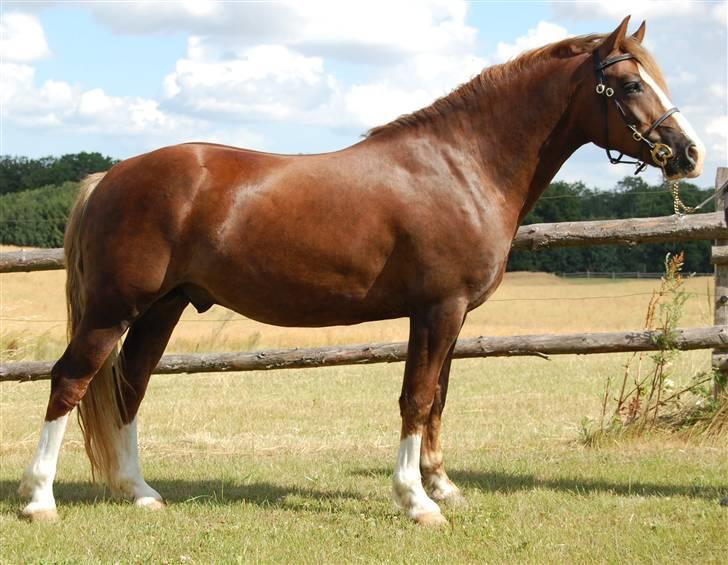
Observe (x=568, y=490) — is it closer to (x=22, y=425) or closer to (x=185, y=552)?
(x=185, y=552)

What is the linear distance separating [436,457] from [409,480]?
1.78ft

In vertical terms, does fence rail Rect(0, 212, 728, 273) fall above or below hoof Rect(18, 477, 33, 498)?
above

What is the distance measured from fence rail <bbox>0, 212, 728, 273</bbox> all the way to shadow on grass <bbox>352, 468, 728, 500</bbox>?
5.75ft

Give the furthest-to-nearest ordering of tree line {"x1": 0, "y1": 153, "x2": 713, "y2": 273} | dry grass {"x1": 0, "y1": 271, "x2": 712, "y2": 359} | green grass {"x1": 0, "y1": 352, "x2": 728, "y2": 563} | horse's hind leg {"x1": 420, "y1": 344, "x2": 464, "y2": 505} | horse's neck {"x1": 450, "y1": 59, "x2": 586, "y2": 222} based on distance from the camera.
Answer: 1. tree line {"x1": 0, "y1": 153, "x2": 713, "y2": 273}
2. dry grass {"x1": 0, "y1": 271, "x2": 712, "y2": 359}
3. horse's hind leg {"x1": 420, "y1": 344, "x2": 464, "y2": 505}
4. horse's neck {"x1": 450, "y1": 59, "x2": 586, "y2": 222}
5. green grass {"x1": 0, "y1": 352, "x2": 728, "y2": 563}

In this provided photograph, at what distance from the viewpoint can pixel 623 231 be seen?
21.9 feet

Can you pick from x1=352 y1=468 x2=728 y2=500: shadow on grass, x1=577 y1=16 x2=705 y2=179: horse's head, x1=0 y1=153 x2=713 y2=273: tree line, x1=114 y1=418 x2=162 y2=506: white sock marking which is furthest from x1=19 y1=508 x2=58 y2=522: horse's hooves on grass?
x1=0 y1=153 x2=713 y2=273: tree line

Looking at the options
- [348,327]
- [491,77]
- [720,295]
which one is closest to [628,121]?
[491,77]

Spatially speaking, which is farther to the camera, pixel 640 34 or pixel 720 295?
pixel 720 295

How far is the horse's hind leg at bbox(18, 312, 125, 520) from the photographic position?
4.97m

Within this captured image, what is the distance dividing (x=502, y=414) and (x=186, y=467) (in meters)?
3.86

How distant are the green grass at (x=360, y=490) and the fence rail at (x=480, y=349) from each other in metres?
0.77

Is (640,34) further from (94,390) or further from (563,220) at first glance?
(563,220)

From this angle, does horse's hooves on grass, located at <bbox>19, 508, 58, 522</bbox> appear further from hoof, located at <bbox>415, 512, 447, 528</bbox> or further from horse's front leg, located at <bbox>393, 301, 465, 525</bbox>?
hoof, located at <bbox>415, 512, 447, 528</bbox>

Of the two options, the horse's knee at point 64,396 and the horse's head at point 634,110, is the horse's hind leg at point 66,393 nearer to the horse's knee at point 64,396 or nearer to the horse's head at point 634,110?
the horse's knee at point 64,396
